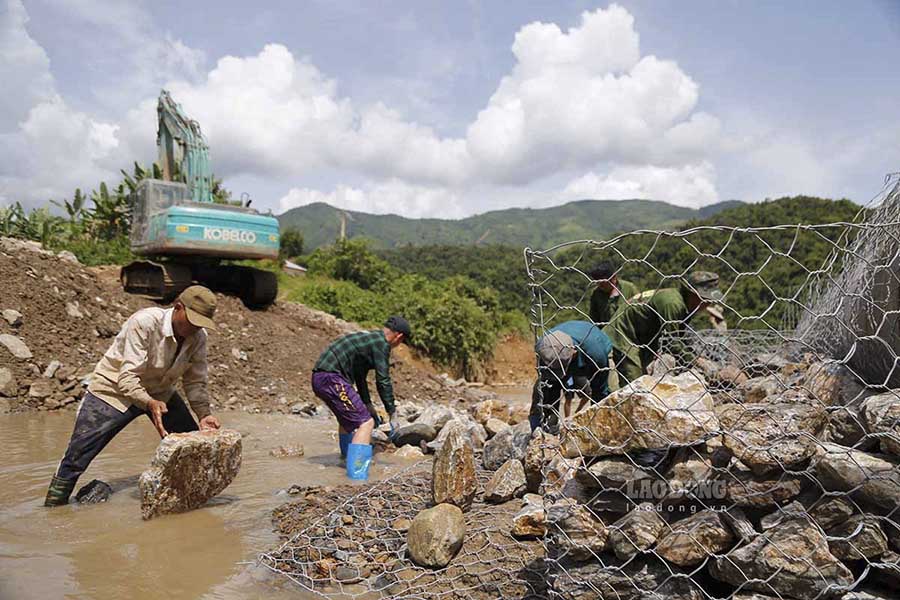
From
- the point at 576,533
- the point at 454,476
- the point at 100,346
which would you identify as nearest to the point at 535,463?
the point at 454,476

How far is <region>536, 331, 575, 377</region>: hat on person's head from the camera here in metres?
3.38

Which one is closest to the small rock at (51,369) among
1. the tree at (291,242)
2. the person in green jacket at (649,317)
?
the person in green jacket at (649,317)

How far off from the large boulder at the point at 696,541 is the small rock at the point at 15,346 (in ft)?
24.2

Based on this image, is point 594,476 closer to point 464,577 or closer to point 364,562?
point 464,577

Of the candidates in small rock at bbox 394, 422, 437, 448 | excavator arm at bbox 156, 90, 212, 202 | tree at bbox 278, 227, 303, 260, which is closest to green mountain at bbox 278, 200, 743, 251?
tree at bbox 278, 227, 303, 260

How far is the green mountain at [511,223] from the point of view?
127m

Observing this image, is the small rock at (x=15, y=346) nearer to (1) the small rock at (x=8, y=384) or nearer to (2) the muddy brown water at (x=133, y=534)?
(1) the small rock at (x=8, y=384)

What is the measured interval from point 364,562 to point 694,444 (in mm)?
1621

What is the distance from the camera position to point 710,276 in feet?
14.7

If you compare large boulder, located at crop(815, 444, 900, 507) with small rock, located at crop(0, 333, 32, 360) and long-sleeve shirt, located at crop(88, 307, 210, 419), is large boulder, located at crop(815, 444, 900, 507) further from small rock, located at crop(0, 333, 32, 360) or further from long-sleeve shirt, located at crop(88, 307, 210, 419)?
small rock, located at crop(0, 333, 32, 360)

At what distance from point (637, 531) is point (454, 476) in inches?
50.9

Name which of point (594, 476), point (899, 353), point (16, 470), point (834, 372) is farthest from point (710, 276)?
point (16, 470)

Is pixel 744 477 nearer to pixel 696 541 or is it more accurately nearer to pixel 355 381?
pixel 696 541

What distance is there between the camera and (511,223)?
5669 inches
